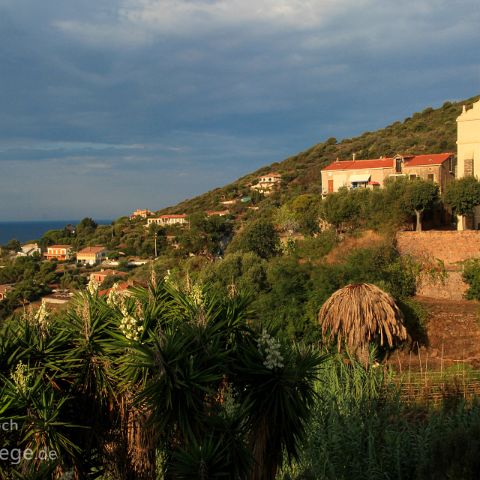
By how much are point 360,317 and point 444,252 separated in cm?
1149

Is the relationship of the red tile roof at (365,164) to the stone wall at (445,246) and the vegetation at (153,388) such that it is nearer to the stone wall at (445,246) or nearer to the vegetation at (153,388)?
the stone wall at (445,246)

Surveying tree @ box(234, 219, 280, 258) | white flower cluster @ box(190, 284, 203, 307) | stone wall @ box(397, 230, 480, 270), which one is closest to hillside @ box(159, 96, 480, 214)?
tree @ box(234, 219, 280, 258)

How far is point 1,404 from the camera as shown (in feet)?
12.5

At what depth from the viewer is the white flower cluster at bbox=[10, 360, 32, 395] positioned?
3.82 m

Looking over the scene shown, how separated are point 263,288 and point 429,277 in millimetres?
6796

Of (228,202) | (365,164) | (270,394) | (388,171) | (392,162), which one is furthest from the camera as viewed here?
(228,202)

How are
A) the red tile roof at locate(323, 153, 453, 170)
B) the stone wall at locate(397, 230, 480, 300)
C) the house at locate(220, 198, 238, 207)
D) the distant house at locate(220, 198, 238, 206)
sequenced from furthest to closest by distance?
the distant house at locate(220, 198, 238, 206)
the house at locate(220, 198, 238, 207)
the red tile roof at locate(323, 153, 453, 170)
the stone wall at locate(397, 230, 480, 300)

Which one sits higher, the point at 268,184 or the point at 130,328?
the point at 268,184

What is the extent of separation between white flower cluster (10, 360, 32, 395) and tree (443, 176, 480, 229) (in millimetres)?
23065

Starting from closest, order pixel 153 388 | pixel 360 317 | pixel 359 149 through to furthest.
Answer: pixel 153 388
pixel 360 317
pixel 359 149

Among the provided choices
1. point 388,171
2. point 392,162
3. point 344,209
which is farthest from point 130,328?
point 392,162

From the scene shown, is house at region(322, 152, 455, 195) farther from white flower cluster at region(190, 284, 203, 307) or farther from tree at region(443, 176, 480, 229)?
white flower cluster at region(190, 284, 203, 307)

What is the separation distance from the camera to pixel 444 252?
866 inches

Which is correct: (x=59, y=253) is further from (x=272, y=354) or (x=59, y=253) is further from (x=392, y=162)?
(x=272, y=354)
